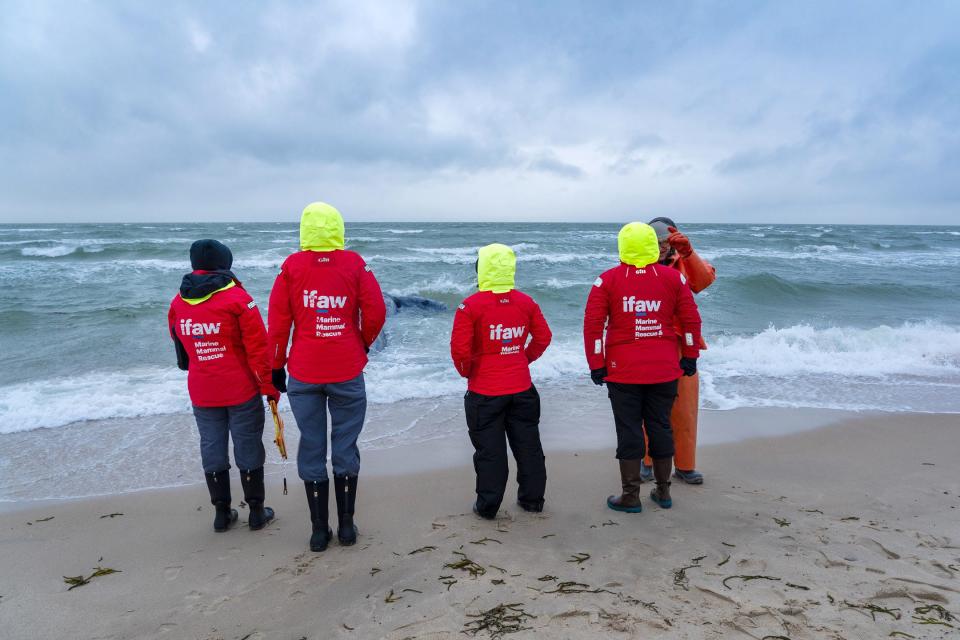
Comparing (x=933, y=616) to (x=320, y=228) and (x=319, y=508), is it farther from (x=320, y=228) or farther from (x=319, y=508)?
(x=320, y=228)

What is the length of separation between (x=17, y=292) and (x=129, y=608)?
1794 centimetres

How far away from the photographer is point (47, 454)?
5.41m

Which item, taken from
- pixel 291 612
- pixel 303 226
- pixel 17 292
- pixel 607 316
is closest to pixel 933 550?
pixel 607 316

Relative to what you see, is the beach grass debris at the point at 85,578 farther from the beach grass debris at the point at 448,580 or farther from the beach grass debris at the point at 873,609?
the beach grass debris at the point at 873,609

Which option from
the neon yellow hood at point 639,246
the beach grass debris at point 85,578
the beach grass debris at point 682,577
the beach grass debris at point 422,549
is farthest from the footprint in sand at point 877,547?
the beach grass debris at point 85,578

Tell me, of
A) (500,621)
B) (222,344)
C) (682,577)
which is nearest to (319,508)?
(222,344)

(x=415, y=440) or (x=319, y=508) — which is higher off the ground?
(x=319, y=508)

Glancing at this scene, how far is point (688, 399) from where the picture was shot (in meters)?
4.28

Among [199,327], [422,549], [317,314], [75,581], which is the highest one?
[317,314]

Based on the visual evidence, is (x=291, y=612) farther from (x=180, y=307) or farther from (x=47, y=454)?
(x=47, y=454)

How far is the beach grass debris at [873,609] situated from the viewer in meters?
2.49

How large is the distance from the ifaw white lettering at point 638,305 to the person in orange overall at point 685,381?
2.33 ft

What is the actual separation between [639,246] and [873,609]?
7.36 ft

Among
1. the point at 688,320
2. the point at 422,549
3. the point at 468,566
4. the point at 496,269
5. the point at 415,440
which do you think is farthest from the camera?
the point at 415,440
